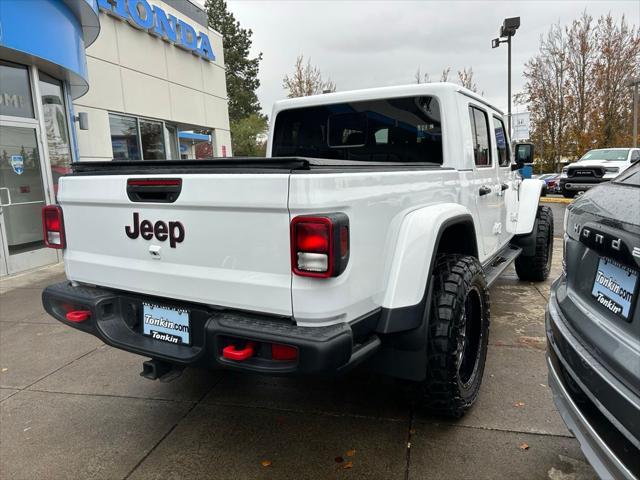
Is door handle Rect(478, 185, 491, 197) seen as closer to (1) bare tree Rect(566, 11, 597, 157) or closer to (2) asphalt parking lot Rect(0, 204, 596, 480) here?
(2) asphalt parking lot Rect(0, 204, 596, 480)

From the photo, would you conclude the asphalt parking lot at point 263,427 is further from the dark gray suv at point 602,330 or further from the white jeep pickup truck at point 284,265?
the dark gray suv at point 602,330

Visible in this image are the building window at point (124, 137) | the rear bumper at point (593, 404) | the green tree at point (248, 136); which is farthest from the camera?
the green tree at point (248, 136)

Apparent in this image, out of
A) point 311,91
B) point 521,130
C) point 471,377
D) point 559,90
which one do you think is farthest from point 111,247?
point 559,90

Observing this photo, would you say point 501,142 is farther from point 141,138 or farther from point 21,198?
point 141,138

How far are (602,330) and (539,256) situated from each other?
14.1ft

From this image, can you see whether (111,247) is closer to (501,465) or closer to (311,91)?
(501,465)

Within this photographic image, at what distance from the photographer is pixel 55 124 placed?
8156 mm

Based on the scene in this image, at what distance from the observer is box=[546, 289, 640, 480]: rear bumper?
1.44 meters

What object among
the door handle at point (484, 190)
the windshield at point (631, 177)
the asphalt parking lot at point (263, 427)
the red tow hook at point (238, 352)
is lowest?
the asphalt parking lot at point (263, 427)

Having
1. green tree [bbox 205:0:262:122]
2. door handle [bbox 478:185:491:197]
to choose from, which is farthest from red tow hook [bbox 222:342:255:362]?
green tree [bbox 205:0:262:122]

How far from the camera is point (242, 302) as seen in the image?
2053 mm

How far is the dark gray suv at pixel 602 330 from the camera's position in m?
1.47

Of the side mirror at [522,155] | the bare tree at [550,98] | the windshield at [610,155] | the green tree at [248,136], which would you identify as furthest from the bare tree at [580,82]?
the side mirror at [522,155]

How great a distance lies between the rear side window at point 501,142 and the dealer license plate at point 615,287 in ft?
9.02
